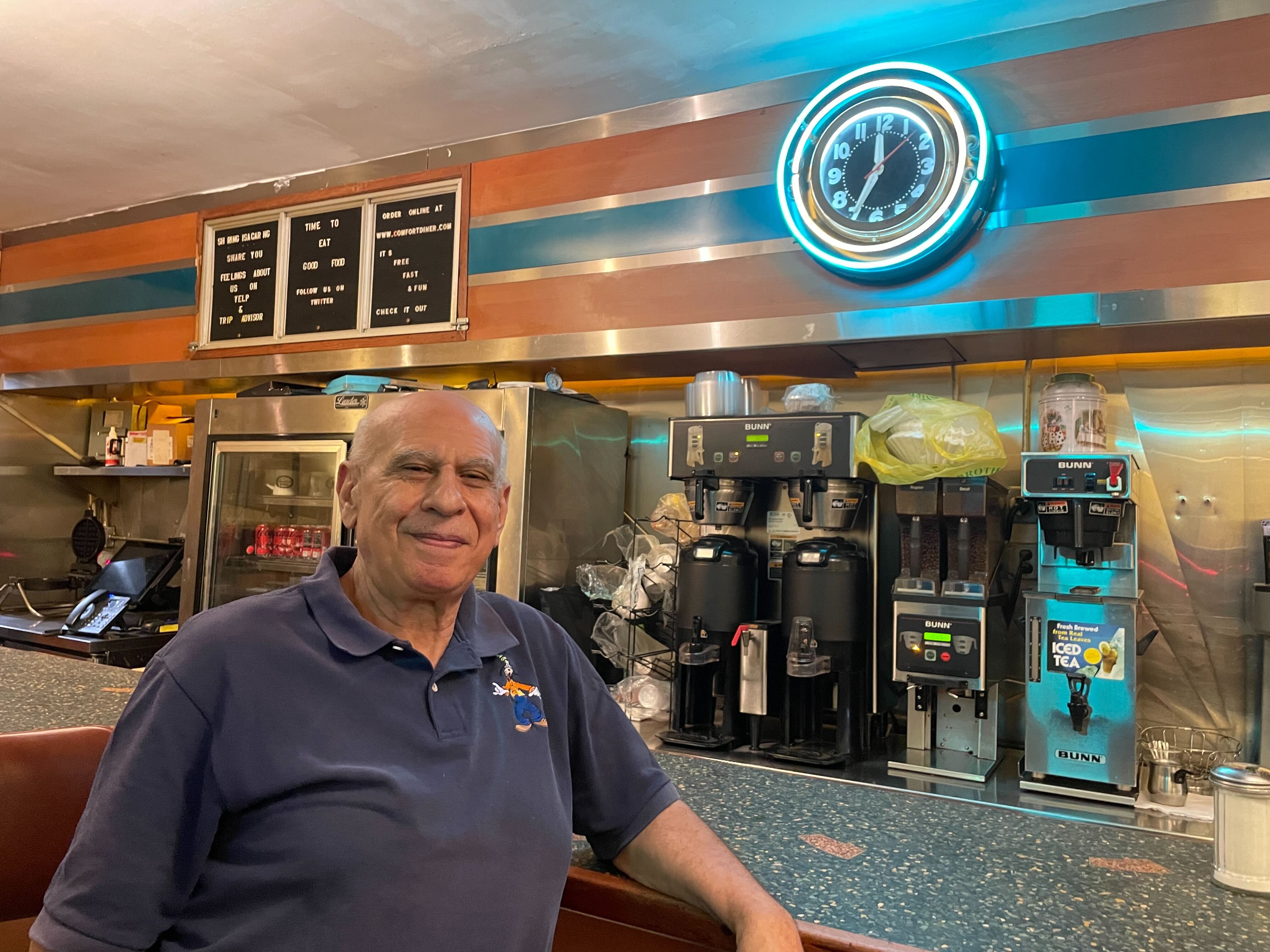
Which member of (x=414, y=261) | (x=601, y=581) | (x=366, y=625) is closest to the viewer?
(x=366, y=625)

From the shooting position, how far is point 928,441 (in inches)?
87.0

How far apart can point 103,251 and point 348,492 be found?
358 cm

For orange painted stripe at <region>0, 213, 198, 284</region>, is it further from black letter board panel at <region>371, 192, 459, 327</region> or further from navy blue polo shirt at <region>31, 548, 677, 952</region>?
navy blue polo shirt at <region>31, 548, 677, 952</region>

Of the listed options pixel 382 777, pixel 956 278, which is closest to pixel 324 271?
pixel 956 278

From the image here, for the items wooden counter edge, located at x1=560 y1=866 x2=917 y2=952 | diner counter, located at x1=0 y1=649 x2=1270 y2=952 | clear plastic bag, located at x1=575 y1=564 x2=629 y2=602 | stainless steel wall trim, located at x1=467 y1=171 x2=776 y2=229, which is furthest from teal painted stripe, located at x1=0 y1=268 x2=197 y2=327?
wooden counter edge, located at x1=560 y1=866 x2=917 y2=952

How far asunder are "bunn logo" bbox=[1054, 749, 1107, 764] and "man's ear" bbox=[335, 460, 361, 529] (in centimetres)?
166

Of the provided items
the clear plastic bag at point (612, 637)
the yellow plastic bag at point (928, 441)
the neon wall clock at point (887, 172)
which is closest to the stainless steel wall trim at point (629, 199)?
the neon wall clock at point (887, 172)

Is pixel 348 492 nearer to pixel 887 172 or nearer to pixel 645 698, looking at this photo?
pixel 645 698

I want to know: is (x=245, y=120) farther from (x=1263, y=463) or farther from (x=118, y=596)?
(x=1263, y=463)

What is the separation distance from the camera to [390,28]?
8.00 ft

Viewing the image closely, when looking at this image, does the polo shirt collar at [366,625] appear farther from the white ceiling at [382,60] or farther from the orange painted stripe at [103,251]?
Result: the orange painted stripe at [103,251]

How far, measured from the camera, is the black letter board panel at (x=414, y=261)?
3.18 m

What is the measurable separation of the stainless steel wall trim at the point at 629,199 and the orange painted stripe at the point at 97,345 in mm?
1573

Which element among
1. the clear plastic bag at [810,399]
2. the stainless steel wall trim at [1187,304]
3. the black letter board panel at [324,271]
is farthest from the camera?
the black letter board panel at [324,271]
